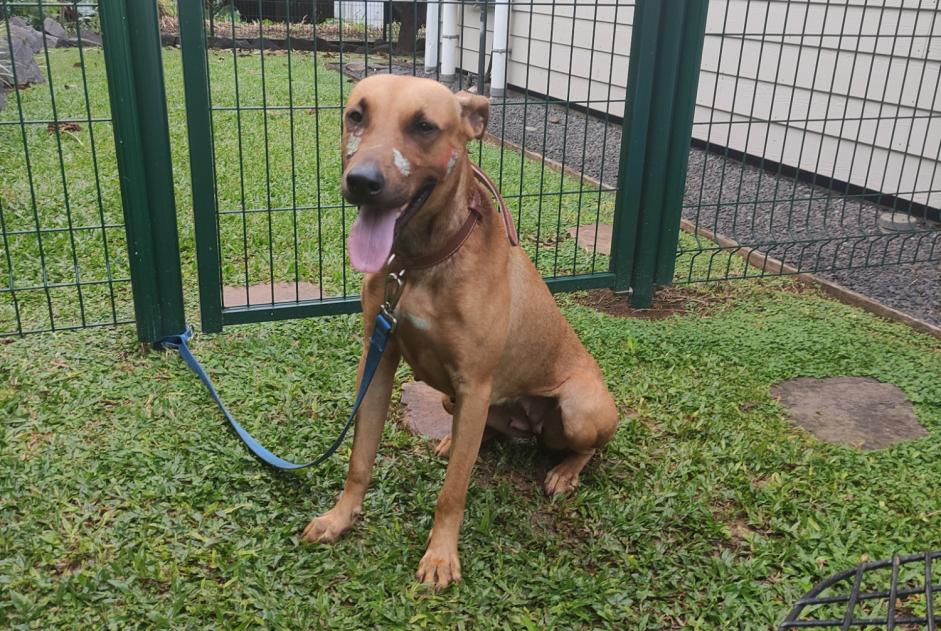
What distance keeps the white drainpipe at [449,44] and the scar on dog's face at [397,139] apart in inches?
314

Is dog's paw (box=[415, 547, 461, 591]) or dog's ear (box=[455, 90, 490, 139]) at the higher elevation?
dog's ear (box=[455, 90, 490, 139])

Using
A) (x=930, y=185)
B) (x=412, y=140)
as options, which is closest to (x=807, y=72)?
(x=930, y=185)

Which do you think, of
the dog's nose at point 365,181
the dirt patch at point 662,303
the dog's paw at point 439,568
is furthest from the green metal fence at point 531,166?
Result: the dog's paw at point 439,568

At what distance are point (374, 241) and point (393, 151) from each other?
0.28 m

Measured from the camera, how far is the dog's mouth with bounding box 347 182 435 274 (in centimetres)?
251

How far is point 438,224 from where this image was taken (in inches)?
110

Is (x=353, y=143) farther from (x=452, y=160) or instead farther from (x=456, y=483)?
(x=456, y=483)

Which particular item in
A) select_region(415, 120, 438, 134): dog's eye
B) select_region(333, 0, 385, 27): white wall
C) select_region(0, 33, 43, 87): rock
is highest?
select_region(333, 0, 385, 27): white wall

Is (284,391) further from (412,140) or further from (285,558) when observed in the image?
(412,140)

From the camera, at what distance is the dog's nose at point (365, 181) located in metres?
2.32

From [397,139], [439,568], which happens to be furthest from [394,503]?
[397,139]

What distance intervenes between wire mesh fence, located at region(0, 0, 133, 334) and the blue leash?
412 millimetres

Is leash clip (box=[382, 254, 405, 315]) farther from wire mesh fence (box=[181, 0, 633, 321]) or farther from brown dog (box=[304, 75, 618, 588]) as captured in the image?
wire mesh fence (box=[181, 0, 633, 321])

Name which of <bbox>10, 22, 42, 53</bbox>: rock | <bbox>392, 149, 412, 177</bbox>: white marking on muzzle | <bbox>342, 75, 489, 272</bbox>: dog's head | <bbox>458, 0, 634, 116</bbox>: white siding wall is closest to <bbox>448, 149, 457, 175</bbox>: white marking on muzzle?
<bbox>342, 75, 489, 272</bbox>: dog's head
